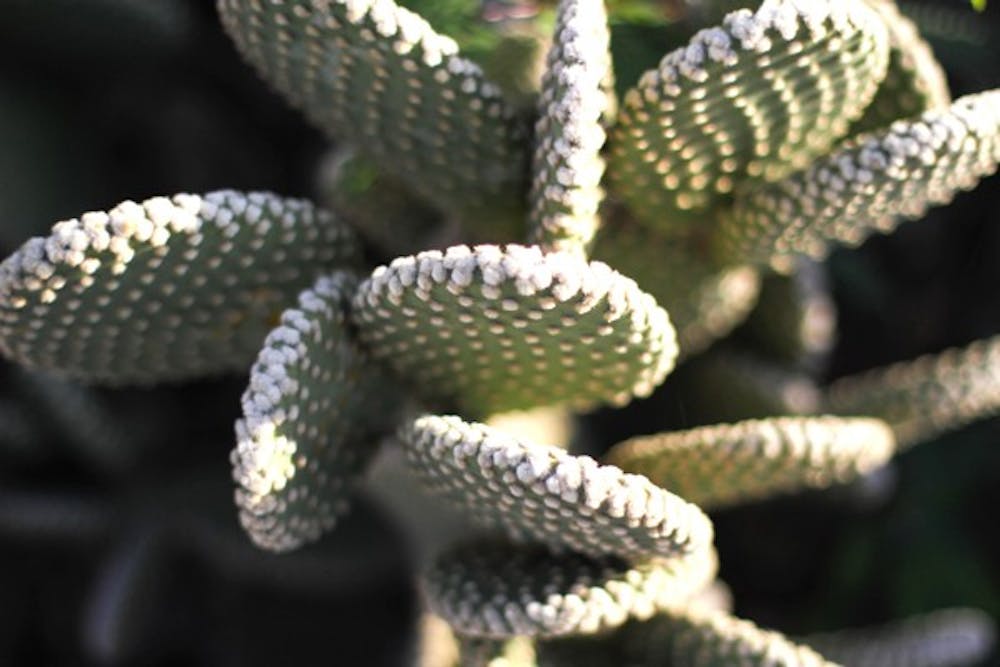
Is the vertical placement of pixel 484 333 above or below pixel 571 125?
below

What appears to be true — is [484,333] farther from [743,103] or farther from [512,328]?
[743,103]

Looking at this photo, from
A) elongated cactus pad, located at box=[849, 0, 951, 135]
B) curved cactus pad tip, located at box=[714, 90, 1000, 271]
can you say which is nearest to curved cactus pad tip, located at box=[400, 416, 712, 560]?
curved cactus pad tip, located at box=[714, 90, 1000, 271]

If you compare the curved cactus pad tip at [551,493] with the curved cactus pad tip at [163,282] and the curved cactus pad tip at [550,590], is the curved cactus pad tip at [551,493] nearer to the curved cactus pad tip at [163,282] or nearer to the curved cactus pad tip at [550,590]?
the curved cactus pad tip at [550,590]

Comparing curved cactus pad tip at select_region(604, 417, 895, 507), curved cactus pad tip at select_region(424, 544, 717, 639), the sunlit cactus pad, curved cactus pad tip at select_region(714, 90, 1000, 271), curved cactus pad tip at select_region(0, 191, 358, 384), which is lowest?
the sunlit cactus pad

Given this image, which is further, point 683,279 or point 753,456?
point 683,279

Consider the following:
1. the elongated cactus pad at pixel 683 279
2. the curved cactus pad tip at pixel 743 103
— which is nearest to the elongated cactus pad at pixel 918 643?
the elongated cactus pad at pixel 683 279

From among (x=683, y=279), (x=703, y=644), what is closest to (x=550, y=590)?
(x=703, y=644)

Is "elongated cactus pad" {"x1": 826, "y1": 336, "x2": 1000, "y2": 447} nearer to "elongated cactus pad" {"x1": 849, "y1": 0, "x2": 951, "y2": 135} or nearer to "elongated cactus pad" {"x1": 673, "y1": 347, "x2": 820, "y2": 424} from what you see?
"elongated cactus pad" {"x1": 673, "y1": 347, "x2": 820, "y2": 424}
